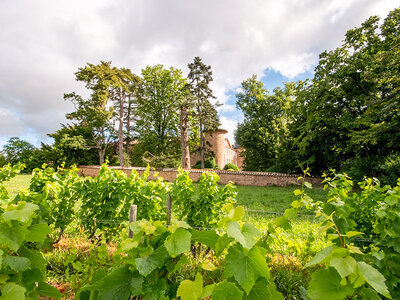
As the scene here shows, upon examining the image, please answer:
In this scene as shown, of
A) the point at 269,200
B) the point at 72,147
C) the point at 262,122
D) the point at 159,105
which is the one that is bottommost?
the point at 269,200

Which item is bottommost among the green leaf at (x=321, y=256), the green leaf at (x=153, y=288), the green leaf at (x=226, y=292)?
the green leaf at (x=153, y=288)

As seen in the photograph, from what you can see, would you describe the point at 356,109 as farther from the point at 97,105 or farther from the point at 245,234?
the point at 97,105

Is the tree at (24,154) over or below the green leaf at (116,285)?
over

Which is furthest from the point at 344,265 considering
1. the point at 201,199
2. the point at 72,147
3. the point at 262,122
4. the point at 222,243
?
the point at 72,147

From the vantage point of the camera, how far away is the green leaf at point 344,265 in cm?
66

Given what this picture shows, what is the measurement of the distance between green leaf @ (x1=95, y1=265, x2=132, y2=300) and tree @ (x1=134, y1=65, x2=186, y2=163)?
77.1 feet

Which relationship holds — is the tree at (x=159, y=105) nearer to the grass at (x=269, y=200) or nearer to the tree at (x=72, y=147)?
the tree at (x=72, y=147)

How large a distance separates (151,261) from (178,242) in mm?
136

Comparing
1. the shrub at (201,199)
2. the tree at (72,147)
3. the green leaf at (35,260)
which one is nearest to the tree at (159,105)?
the tree at (72,147)

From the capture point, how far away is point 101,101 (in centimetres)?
2264

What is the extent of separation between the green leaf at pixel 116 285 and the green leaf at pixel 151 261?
0.14 m

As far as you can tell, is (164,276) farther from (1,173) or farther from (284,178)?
(284,178)

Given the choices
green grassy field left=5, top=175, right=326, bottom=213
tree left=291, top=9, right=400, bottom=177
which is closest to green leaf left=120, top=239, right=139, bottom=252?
green grassy field left=5, top=175, right=326, bottom=213

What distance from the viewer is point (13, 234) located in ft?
2.64
